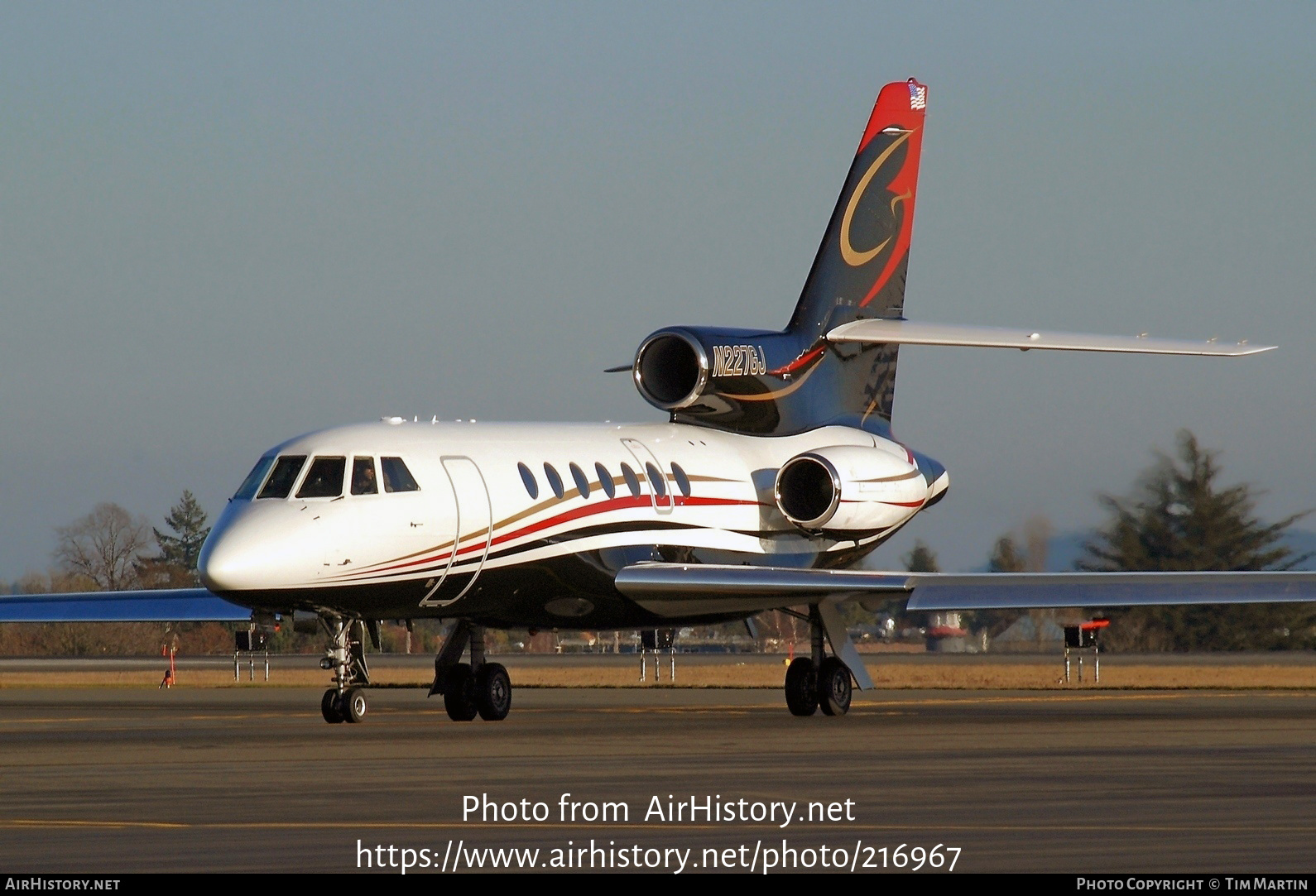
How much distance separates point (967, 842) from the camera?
11023 mm

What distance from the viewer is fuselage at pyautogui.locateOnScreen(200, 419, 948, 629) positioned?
22.0 m

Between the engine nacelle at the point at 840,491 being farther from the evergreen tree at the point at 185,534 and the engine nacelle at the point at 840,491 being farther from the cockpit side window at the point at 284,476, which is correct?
the evergreen tree at the point at 185,534

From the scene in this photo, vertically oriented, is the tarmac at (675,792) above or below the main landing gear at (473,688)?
below

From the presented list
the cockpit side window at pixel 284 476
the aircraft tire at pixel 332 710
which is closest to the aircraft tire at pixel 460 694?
the aircraft tire at pixel 332 710

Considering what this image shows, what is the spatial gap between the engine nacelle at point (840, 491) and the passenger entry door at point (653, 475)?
2197mm

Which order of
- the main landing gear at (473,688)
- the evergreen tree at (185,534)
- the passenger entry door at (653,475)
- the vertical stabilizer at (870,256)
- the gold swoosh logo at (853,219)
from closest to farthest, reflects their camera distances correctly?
the main landing gear at (473,688) → the passenger entry door at (653,475) → the vertical stabilizer at (870,256) → the gold swoosh logo at (853,219) → the evergreen tree at (185,534)

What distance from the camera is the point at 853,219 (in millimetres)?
30422

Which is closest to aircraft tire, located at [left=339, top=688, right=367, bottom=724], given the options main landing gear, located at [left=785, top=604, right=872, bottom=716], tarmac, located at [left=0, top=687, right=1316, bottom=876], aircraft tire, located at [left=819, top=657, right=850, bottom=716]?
tarmac, located at [left=0, top=687, right=1316, bottom=876]

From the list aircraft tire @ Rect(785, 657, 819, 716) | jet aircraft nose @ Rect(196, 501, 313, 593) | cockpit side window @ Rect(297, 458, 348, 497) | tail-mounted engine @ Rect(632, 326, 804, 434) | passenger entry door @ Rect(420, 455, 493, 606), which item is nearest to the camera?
jet aircraft nose @ Rect(196, 501, 313, 593)

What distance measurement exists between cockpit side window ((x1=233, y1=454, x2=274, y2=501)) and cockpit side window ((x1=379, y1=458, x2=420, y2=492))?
47.9 inches

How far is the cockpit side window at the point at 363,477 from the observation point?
22.7 m

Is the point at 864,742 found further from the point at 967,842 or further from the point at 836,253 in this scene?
the point at 836,253

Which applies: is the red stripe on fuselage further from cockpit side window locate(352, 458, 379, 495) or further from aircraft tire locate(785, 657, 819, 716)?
aircraft tire locate(785, 657, 819, 716)
